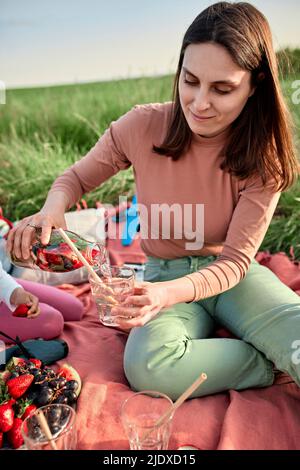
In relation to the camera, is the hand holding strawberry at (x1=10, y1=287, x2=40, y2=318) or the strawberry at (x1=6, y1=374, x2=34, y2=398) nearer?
the strawberry at (x1=6, y1=374, x2=34, y2=398)

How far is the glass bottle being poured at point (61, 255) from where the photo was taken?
178 centimetres

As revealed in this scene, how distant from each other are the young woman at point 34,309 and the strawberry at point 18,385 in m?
0.35

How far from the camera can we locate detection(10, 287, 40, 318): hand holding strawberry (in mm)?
2023

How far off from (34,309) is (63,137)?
309cm

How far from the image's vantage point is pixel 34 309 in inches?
80.1

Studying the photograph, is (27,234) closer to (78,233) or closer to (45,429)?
(45,429)

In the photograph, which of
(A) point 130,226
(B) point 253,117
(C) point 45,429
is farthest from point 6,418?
(A) point 130,226

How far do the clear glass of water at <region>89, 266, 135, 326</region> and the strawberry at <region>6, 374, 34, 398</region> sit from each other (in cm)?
33

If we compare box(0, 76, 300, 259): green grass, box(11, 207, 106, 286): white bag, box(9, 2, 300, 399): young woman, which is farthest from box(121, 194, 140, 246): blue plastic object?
box(9, 2, 300, 399): young woman

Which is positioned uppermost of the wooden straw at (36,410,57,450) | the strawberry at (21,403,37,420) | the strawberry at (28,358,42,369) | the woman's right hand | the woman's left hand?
the woman's right hand

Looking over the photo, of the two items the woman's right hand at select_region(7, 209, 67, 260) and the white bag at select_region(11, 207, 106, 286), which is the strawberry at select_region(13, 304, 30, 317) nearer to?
the woman's right hand at select_region(7, 209, 67, 260)

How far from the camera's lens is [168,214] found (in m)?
2.13

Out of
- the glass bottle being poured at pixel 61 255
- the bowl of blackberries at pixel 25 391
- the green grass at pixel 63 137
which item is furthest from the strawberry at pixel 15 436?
the green grass at pixel 63 137

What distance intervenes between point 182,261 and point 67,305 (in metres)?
0.64
